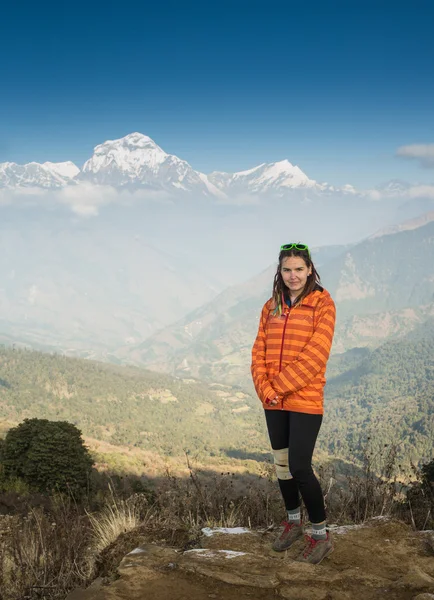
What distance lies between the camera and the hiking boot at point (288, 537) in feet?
14.0

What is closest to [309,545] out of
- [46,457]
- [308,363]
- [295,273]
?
[308,363]

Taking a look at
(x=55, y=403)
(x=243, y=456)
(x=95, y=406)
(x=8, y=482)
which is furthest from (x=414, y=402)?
(x=8, y=482)

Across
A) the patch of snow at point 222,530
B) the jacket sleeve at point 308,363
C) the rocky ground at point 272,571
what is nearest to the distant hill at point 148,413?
the patch of snow at point 222,530

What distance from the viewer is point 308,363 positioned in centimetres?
421

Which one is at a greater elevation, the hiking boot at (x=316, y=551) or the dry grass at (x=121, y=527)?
the hiking boot at (x=316, y=551)

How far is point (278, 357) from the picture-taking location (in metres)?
4.46

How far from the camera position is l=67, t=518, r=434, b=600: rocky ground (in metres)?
3.36

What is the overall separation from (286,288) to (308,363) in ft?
2.79

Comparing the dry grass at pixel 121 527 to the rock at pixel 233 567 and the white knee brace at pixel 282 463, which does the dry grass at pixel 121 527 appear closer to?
the rock at pixel 233 567

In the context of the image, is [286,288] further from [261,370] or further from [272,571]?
[272,571]

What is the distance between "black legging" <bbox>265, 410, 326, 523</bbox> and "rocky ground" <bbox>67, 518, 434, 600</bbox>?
0.45 metres

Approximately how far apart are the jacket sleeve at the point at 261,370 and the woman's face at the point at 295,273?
0.41 metres

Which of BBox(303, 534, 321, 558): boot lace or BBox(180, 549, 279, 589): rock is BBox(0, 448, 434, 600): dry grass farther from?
BBox(303, 534, 321, 558): boot lace

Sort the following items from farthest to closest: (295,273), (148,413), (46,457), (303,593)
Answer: (148,413)
(46,457)
(295,273)
(303,593)
